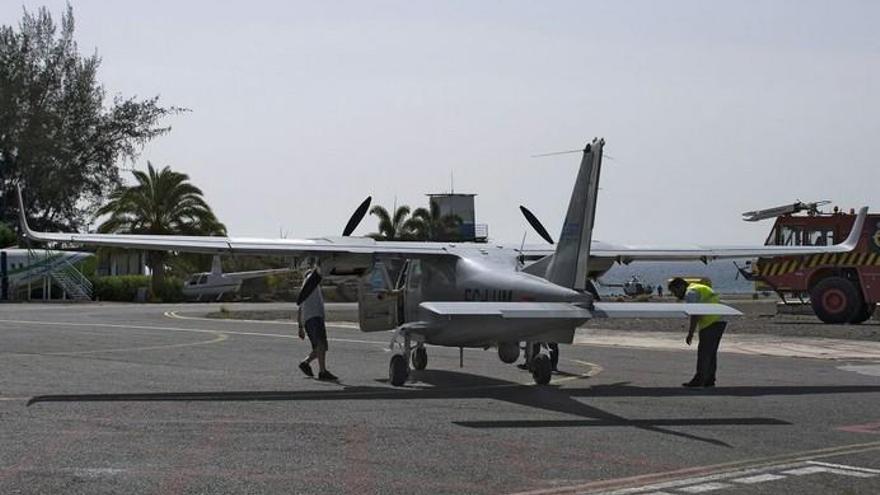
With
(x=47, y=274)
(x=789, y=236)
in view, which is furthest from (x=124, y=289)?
(x=789, y=236)

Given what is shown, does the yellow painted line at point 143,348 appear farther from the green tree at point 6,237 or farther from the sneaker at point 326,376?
the green tree at point 6,237

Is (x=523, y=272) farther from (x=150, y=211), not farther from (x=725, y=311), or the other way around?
(x=150, y=211)

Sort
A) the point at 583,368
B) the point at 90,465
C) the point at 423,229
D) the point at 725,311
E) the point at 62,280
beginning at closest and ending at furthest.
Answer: the point at 90,465 → the point at 725,311 → the point at 583,368 → the point at 62,280 → the point at 423,229

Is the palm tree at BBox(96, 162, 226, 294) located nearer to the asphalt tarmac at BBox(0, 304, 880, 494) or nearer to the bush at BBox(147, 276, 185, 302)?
the bush at BBox(147, 276, 185, 302)

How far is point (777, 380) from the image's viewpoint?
1947 cm

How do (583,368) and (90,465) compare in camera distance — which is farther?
(583,368)

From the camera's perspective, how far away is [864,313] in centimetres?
3547

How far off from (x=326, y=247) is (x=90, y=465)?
935 centimetres

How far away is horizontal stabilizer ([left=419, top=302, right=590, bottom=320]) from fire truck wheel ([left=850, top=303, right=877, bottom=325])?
71.1 feet

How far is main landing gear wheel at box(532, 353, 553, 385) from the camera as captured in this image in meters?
18.5

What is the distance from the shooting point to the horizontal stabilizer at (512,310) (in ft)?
49.8

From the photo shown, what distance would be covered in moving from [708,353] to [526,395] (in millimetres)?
3254

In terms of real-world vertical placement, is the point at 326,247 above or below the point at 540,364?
above

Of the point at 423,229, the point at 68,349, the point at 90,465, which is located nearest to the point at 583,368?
the point at 68,349
